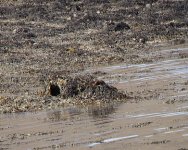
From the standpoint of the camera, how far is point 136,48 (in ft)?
67.4

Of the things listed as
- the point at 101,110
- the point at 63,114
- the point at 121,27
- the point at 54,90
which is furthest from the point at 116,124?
the point at 121,27

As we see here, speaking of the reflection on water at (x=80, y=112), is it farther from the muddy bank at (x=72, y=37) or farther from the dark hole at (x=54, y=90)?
the dark hole at (x=54, y=90)

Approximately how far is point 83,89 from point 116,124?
109 inches

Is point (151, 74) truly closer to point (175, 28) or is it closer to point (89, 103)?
point (89, 103)

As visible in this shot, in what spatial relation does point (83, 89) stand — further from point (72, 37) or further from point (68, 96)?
point (72, 37)

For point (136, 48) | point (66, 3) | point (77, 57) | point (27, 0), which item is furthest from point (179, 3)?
point (77, 57)

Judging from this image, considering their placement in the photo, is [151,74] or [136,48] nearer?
[151,74]

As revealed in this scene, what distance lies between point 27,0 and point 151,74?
20954mm

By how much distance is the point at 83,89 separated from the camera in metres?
12.0

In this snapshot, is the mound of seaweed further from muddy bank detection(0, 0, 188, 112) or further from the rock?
the rock

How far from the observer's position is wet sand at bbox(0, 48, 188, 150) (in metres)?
8.15

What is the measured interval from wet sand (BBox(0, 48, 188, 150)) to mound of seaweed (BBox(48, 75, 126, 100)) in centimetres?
41

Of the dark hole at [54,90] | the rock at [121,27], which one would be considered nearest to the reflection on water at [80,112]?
the dark hole at [54,90]

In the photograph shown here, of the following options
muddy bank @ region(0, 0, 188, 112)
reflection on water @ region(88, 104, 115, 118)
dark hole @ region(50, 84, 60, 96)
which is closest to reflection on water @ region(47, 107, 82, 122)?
reflection on water @ region(88, 104, 115, 118)
